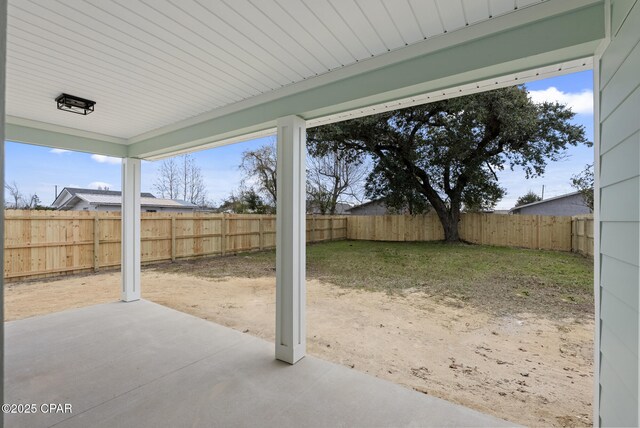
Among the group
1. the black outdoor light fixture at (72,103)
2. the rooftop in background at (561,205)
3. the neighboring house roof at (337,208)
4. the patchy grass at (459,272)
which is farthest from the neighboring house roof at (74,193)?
the rooftop in background at (561,205)

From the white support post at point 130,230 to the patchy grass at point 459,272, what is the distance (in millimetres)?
2276

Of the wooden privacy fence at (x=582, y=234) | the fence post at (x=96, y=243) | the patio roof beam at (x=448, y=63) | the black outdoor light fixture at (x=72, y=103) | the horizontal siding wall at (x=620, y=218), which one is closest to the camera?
the horizontal siding wall at (x=620, y=218)

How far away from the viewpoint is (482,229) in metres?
10.7

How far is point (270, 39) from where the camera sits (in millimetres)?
1851

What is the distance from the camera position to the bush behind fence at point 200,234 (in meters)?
5.87

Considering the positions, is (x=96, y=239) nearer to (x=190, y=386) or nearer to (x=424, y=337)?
(x=190, y=386)

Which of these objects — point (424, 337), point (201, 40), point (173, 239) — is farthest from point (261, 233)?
point (201, 40)

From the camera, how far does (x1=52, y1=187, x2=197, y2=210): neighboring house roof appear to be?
1407 cm

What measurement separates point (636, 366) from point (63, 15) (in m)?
2.91

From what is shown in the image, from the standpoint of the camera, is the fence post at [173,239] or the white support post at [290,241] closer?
the white support post at [290,241]

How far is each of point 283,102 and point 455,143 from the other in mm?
8720

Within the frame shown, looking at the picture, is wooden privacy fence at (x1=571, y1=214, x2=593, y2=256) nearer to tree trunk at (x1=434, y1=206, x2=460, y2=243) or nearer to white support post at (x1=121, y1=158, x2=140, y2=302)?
tree trunk at (x1=434, y1=206, x2=460, y2=243)

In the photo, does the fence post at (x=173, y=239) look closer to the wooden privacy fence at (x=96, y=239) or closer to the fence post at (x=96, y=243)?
the wooden privacy fence at (x=96, y=239)

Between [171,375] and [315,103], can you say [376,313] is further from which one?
[315,103]
